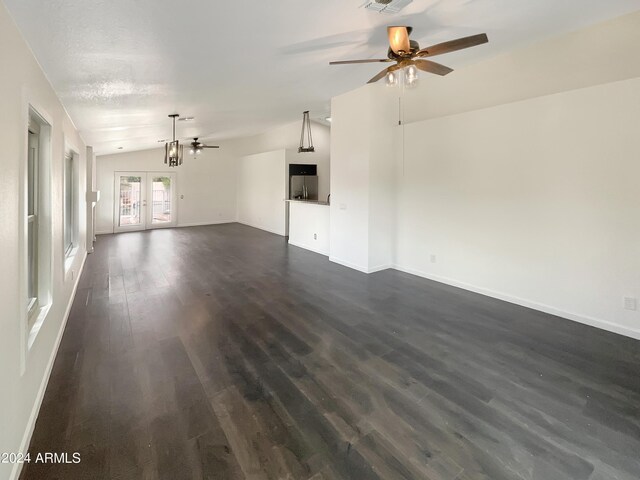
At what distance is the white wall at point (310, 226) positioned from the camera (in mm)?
7043

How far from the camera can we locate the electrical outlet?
10.6 ft

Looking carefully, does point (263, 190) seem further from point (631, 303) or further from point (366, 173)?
point (631, 303)

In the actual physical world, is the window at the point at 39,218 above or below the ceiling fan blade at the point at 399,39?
below

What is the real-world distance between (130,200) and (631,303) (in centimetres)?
1181

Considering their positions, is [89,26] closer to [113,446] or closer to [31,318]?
[31,318]

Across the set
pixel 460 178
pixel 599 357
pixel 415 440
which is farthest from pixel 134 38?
pixel 599 357

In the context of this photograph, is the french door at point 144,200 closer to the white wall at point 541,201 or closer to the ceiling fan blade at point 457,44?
the white wall at point 541,201

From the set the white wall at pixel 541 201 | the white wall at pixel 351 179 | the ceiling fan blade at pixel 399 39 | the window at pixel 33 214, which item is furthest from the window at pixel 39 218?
the white wall at pixel 541 201

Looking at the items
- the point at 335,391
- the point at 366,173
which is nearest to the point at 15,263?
the point at 335,391

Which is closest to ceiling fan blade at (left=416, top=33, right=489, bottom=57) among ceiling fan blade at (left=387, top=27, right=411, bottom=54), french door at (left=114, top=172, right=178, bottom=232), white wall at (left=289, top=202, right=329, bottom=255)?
ceiling fan blade at (left=387, top=27, right=411, bottom=54)

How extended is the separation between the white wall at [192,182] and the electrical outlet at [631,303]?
448 inches

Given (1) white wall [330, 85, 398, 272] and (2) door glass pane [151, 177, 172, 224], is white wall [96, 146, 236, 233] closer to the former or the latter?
(2) door glass pane [151, 177, 172, 224]

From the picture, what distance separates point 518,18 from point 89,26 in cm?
371

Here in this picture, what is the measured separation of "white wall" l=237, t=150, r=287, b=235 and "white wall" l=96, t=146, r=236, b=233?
1.71 feet
